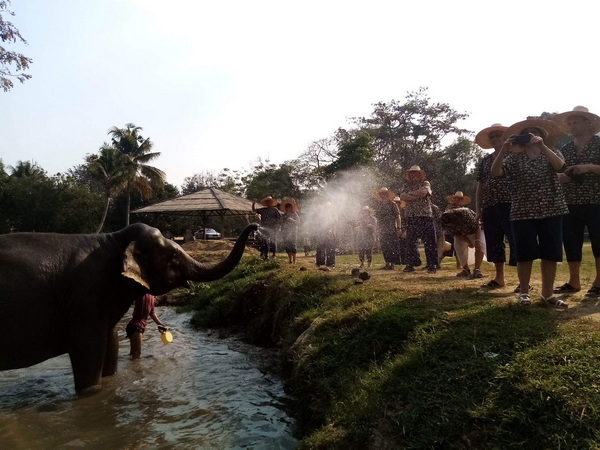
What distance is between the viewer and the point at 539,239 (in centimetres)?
555

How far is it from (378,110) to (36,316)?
3644 centimetres

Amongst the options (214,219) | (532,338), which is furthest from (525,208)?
(214,219)

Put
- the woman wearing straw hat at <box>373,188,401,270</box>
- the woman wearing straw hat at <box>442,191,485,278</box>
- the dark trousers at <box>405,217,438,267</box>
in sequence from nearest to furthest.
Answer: the woman wearing straw hat at <box>442,191,485,278</box>
the dark trousers at <box>405,217,438,267</box>
the woman wearing straw hat at <box>373,188,401,270</box>

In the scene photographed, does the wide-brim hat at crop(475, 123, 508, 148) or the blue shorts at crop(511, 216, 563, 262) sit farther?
the wide-brim hat at crop(475, 123, 508, 148)

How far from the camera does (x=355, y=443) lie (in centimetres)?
359

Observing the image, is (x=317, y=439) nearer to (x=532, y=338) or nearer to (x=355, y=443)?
(x=355, y=443)

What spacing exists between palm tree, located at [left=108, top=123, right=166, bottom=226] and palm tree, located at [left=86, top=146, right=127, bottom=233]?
2.04 ft

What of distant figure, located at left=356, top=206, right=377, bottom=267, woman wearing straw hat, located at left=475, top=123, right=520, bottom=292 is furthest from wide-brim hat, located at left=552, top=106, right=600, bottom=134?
distant figure, located at left=356, top=206, right=377, bottom=267

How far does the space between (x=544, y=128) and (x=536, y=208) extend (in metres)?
1.24

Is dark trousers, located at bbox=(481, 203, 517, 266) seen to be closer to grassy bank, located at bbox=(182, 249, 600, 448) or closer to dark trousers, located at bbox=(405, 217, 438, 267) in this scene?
grassy bank, located at bbox=(182, 249, 600, 448)

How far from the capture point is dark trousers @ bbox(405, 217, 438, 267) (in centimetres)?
946

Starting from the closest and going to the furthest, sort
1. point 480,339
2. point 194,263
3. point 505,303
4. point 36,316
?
point 480,339
point 36,316
point 505,303
point 194,263

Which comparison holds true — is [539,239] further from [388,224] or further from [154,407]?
[388,224]

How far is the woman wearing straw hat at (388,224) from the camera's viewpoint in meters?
11.4
